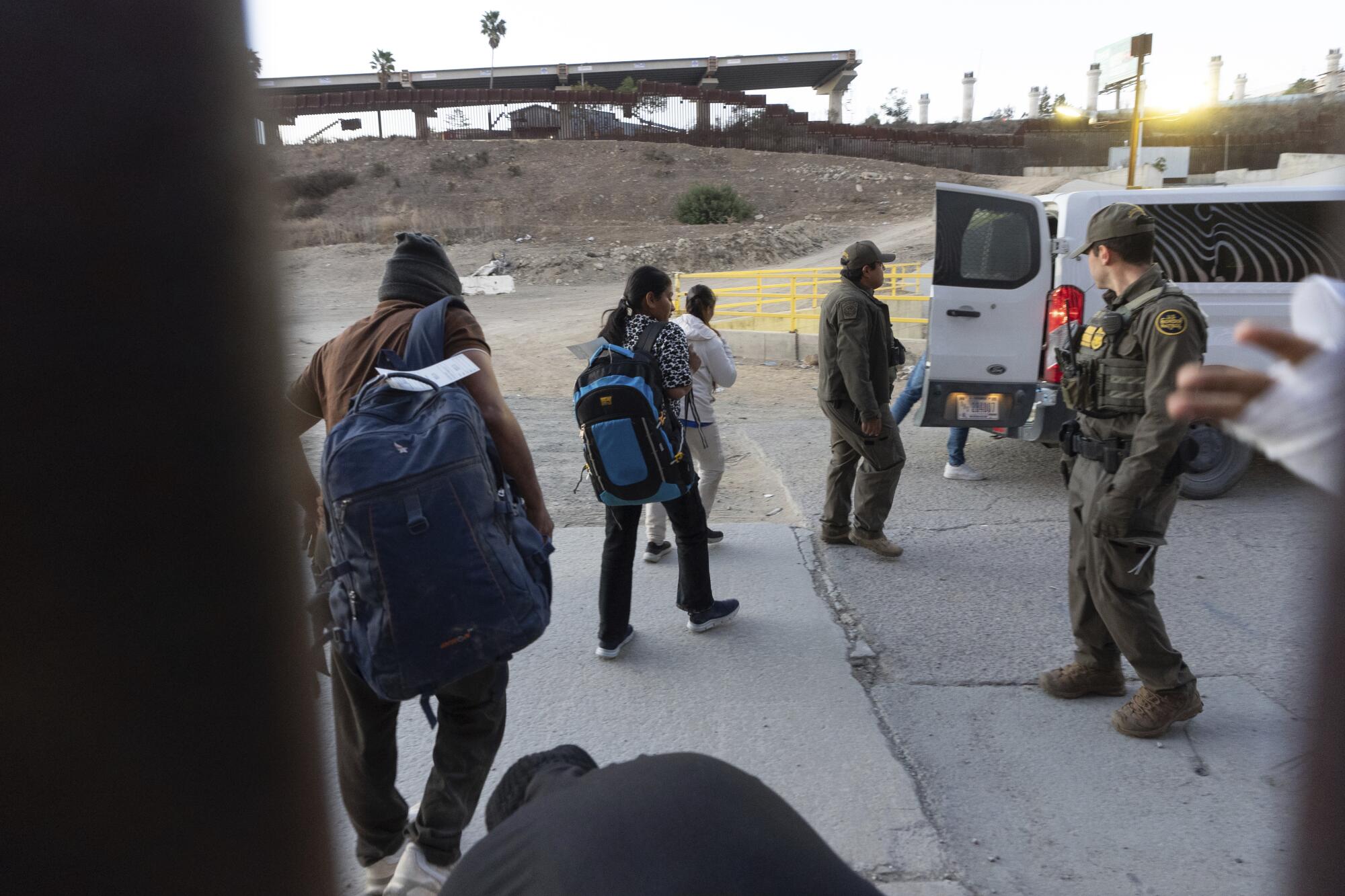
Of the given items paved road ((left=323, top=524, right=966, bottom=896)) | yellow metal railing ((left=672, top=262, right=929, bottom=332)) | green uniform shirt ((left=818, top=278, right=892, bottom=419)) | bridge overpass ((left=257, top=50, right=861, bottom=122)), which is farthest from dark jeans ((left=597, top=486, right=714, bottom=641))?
bridge overpass ((left=257, top=50, right=861, bottom=122))

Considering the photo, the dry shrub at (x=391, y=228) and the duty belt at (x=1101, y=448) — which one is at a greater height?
the dry shrub at (x=391, y=228)

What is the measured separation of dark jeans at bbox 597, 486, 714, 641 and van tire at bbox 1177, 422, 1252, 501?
3.76 metres

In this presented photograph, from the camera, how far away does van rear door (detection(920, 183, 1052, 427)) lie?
6188 mm

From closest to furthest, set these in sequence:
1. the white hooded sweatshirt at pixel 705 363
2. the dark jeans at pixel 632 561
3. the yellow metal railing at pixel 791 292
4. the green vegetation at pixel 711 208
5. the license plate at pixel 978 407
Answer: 1. the dark jeans at pixel 632 561
2. the white hooded sweatshirt at pixel 705 363
3. the license plate at pixel 978 407
4. the yellow metal railing at pixel 791 292
5. the green vegetation at pixel 711 208

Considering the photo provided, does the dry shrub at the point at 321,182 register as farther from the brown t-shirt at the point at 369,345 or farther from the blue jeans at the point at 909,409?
the brown t-shirt at the point at 369,345

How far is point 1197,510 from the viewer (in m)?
5.96

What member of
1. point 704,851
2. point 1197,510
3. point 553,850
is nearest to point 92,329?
point 553,850

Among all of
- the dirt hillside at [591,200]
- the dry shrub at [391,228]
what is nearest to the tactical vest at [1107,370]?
the dirt hillside at [591,200]

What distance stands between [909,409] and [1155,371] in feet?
12.8

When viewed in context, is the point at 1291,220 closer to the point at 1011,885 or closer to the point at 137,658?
the point at 1011,885

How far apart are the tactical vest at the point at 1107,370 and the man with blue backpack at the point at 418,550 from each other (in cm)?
210

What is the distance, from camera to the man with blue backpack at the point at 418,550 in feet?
6.97

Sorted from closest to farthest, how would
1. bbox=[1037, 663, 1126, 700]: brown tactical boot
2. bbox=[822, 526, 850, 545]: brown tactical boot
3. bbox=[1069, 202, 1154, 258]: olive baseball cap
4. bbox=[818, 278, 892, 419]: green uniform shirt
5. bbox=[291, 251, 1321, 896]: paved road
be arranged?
1. bbox=[291, 251, 1321, 896]: paved road
2. bbox=[1069, 202, 1154, 258]: olive baseball cap
3. bbox=[1037, 663, 1126, 700]: brown tactical boot
4. bbox=[818, 278, 892, 419]: green uniform shirt
5. bbox=[822, 526, 850, 545]: brown tactical boot

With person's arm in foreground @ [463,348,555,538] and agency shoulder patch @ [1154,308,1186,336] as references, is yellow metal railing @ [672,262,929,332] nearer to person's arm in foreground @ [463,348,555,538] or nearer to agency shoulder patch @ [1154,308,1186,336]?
agency shoulder patch @ [1154,308,1186,336]
